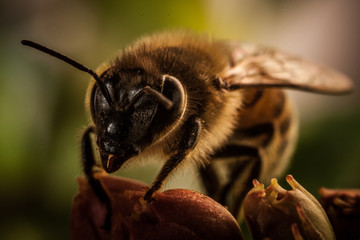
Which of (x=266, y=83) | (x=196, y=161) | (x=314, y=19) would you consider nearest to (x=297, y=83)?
(x=266, y=83)

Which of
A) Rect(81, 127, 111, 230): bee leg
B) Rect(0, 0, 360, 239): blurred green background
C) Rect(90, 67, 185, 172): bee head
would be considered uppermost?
Rect(90, 67, 185, 172): bee head

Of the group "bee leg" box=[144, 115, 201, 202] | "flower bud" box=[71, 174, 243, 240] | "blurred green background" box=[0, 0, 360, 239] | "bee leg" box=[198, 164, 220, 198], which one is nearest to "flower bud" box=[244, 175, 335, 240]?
"flower bud" box=[71, 174, 243, 240]

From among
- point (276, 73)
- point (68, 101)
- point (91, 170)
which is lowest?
point (68, 101)

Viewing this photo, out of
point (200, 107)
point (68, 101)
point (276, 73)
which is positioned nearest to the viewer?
point (200, 107)

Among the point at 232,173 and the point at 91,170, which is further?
the point at 232,173

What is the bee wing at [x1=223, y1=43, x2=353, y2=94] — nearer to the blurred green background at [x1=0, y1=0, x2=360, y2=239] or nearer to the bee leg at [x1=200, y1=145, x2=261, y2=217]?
the bee leg at [x1=200, y1=145, x2=261, y2=217]

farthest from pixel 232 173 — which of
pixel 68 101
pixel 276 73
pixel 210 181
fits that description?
pixel 68 101

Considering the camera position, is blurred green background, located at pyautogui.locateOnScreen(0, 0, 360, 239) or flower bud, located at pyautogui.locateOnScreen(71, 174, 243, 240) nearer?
flower bud, located at pyautogui.locateOnScreen(71, 174, 243, 240)

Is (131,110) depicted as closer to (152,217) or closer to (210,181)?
(152,217)
